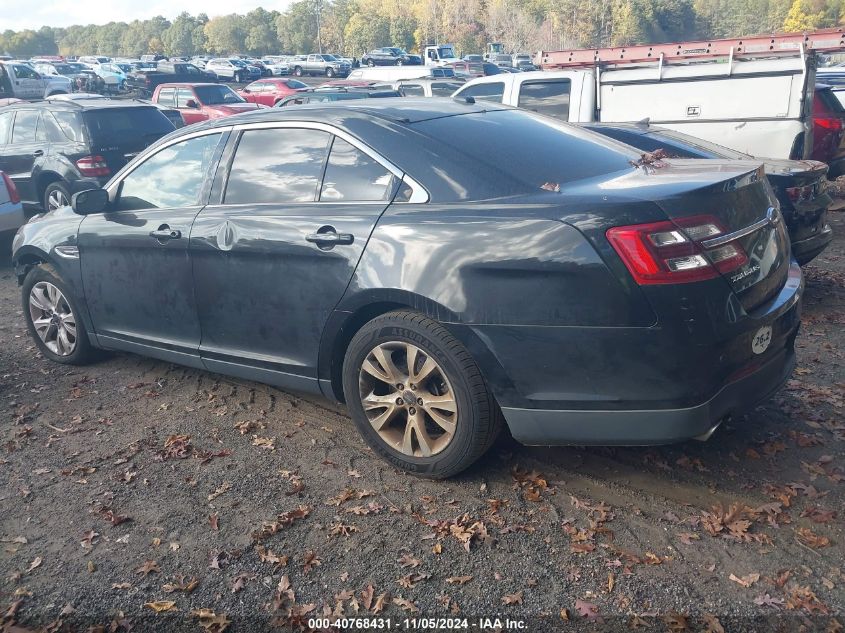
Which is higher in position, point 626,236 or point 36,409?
point 626,236

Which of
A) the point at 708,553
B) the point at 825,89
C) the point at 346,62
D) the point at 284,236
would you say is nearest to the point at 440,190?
the point at 284,236

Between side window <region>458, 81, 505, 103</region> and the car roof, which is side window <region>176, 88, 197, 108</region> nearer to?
side window <region>458, 81, 505, 103</region>

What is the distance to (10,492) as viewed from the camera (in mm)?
4105

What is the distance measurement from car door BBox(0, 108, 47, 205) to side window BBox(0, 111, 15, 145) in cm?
20

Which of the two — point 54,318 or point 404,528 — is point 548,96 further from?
point 404,528

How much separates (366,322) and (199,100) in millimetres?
18095

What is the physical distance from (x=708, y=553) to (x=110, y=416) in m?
3.55

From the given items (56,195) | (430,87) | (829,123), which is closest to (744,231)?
(829,123)

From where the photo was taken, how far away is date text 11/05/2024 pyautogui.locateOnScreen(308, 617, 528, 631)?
9.56 feet

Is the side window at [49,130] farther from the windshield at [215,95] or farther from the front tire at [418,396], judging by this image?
the front tire at [418,396]

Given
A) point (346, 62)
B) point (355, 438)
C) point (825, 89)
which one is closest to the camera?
point (355, 438)

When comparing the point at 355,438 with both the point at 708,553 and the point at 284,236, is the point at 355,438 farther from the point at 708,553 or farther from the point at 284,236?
the point at 708,553

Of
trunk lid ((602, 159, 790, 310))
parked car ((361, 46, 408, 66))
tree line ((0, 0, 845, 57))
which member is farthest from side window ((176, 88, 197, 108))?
tree line ((0, 0, 845, 57))

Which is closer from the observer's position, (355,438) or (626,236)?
(626,236)
